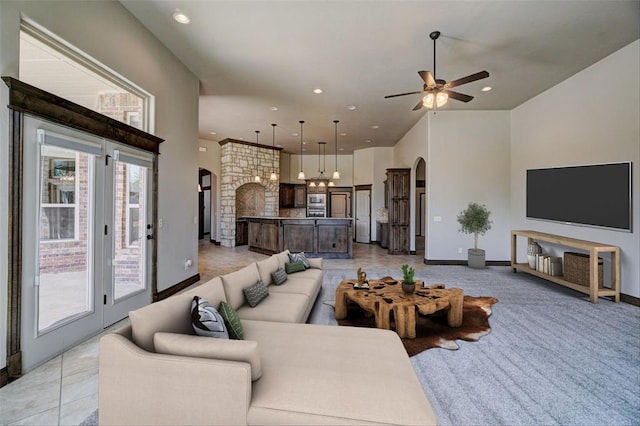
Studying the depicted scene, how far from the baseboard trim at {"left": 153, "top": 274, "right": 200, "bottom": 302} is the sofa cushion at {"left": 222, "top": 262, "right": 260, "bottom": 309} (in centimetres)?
190

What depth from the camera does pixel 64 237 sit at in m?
2.77

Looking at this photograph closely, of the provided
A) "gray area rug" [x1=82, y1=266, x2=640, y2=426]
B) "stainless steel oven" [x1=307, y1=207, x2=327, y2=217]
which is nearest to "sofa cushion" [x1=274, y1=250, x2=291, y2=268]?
"gray area rug" [x1=82, y1=266, x2=640, y2=426]

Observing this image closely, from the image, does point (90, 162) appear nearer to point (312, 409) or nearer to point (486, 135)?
point (312, 409)

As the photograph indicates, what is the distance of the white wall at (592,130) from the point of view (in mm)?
4008

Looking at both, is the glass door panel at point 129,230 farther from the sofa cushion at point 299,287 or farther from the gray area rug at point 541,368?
the gray area rug at point 541,368

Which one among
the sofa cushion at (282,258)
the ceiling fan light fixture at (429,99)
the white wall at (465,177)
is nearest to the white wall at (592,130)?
the white wall at (465,177)

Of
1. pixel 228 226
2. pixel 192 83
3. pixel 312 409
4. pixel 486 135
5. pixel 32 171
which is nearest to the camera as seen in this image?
pixel 312 409

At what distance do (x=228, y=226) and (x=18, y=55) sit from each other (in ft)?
25.2

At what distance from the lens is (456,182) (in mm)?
6797

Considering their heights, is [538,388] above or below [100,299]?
below

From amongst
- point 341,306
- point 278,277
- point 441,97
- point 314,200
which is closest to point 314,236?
point 278,277

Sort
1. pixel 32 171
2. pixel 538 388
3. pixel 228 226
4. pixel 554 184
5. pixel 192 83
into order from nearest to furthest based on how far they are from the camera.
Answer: pixel 538 388, pixel 32 171, pixel 192 83, pixel 554 184, pixel 228 226

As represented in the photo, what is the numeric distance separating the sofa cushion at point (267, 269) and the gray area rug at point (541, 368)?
28.2 inches

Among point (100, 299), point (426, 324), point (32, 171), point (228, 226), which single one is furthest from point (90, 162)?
point (228, 226)
